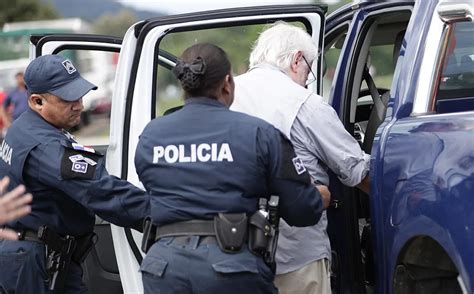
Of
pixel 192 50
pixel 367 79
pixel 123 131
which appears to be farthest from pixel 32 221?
pixel 367 79

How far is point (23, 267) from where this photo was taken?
4254mm

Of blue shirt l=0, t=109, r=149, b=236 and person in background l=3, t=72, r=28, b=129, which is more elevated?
person in background l=3, t=72, r=28, b=129

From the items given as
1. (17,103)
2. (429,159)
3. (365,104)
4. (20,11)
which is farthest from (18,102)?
(20,11)

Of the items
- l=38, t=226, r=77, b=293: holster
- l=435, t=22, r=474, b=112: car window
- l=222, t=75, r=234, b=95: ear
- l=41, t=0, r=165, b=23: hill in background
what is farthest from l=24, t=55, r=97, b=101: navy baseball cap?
l=41, t=0, r=165, b=23: hill in background

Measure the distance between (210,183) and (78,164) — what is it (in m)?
0.86

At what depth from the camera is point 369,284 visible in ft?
15.5

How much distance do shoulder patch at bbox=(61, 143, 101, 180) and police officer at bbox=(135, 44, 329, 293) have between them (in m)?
0.57

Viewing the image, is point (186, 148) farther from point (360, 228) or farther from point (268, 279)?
point (360, 228)

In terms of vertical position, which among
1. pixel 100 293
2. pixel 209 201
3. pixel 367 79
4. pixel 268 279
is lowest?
pixel 100 293

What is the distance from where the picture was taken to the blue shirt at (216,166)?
11.3 feet

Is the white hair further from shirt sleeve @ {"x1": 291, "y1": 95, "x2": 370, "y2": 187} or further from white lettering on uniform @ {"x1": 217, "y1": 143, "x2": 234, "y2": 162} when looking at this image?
white lettering on uniform @ {"x1": 217, "y1": 143, "x2": 234, "y2": 162}

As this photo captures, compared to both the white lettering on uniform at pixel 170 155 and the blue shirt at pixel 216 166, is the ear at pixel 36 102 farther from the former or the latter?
the white lettering on uniform at pixel 170 155

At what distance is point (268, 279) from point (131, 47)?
1.43m

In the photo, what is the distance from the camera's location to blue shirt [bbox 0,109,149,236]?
407cm
